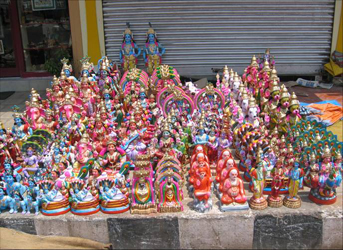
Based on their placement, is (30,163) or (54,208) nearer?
(54,208)

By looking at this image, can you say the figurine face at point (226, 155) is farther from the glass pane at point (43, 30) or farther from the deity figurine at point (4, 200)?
the glass pane at point (43, 30)

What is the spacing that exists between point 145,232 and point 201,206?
0.72 metres

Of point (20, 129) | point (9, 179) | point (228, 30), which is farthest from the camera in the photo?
point (228, 30)

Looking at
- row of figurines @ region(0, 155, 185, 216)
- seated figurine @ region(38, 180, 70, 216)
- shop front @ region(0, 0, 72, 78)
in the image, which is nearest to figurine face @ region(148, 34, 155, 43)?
shop front @ region(0, 0, 72, 78)

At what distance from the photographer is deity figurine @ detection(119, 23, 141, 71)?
10.1m

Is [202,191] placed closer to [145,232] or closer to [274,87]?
[145,232]

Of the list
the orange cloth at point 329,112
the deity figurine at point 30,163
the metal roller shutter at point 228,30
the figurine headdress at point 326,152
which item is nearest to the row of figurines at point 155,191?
the figurine headdress at point 326,152

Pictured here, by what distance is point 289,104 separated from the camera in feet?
20.3

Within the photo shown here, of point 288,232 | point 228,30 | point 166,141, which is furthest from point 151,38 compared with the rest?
point 288,232

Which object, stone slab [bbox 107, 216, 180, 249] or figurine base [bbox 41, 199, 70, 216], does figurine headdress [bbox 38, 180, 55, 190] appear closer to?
figurine base [bbox 41, 199, 70, 216]

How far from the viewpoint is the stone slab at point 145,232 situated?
4.59 metres

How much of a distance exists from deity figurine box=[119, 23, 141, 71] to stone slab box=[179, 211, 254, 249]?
20.5 ft

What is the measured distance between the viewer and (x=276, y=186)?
15.1 feet

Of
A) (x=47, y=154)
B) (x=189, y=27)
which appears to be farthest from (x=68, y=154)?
(x=189, y=27)
